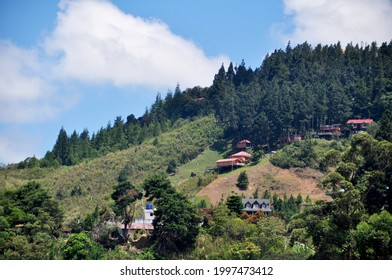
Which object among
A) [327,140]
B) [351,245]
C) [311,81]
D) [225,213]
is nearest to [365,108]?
[327,140]

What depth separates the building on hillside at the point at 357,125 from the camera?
57000mm

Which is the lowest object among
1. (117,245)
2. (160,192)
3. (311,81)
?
(117,245)

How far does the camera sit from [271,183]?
155 ft

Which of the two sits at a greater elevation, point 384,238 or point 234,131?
point 234,131

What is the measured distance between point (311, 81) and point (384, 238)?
50.0 metres

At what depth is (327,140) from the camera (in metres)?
56.7

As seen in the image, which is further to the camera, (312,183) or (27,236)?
(312,183)

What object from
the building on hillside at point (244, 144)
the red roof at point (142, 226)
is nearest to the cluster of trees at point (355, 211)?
the red roof at point (142, 226)

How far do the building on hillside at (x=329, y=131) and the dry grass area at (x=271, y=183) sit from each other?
32.5 ft

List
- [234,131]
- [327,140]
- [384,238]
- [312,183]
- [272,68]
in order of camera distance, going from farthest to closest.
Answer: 1. [272,68]
2. [234,131]
3. [327,140]
4. [312,183]
5. [384,238]

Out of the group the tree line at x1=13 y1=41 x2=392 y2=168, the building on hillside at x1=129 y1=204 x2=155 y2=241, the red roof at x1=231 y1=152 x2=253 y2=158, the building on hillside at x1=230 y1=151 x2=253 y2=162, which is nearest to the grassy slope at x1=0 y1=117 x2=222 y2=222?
the tree line at x1=13 y1=41 x2=392 y2=168

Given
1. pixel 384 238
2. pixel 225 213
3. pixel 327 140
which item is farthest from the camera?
pixel 327 140

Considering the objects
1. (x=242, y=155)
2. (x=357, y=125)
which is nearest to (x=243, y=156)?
(x=242, y=155)
